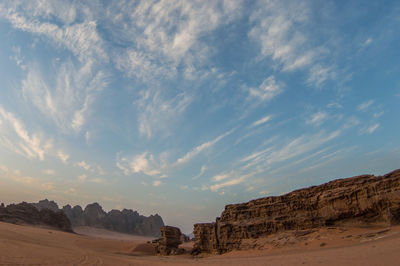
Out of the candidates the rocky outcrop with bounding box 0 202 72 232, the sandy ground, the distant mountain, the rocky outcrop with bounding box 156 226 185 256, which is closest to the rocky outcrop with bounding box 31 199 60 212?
the distant mountain

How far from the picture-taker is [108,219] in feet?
302

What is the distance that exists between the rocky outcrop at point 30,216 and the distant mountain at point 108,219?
31103 mm

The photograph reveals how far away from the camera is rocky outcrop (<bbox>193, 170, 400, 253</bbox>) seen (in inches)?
713

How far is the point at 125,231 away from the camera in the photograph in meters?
95.7

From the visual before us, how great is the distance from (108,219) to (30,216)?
4044cm

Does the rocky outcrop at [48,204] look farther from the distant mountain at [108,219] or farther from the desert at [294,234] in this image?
the desert at [294,234]

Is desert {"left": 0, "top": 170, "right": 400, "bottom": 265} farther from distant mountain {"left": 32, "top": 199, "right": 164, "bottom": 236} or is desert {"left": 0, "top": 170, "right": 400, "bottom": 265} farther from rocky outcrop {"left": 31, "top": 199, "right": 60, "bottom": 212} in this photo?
rocky outcrop {"left": 31, "top": 199, "right": 60, "bottom": 212}

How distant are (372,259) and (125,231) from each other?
10210cm

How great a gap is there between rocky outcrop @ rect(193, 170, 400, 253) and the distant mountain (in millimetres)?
75837

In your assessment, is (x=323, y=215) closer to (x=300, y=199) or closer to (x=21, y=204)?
(x=300, y=199)

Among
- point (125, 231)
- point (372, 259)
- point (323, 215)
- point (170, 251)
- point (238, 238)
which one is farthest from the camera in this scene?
point (125, 231)

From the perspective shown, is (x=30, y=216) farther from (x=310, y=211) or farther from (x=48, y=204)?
(x=310, y=211)

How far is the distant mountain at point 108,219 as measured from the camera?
89.6 metres

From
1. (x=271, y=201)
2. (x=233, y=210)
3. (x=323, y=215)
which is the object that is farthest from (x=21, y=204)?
(x=323, y=215)
